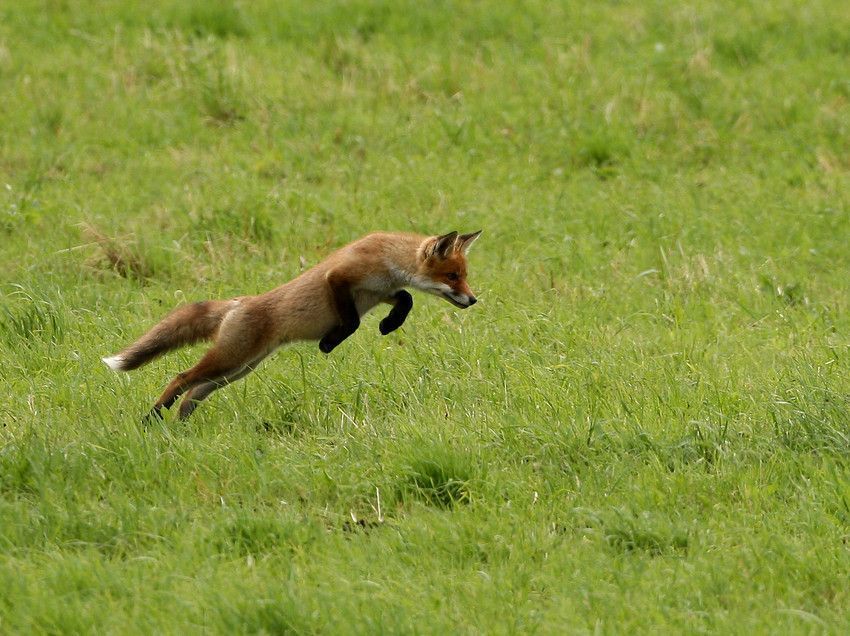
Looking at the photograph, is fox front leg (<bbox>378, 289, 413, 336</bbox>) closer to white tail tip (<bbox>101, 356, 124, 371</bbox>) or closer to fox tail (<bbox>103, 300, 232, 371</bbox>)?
fox tail (<bbox>103, 300, 232, 371</bbox>)

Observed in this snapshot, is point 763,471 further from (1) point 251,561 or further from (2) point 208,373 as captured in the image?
(2) point 208,373

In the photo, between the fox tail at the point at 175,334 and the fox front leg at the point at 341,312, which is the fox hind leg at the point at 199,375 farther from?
the fox front leg at the point at 341,312

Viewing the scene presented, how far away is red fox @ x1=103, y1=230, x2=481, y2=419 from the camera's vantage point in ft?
25.3

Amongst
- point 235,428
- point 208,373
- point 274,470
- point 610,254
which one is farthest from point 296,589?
point 610,254

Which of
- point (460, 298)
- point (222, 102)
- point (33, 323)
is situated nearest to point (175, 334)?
point (33, 323)

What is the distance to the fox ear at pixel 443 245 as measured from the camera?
780 centimetres

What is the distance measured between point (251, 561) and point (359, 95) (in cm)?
899

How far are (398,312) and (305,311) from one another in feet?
1.93

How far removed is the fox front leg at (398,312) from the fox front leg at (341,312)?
242 millimetres

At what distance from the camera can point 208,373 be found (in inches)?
304

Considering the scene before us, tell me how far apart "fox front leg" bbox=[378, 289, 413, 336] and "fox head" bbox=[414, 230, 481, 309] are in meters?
0.11

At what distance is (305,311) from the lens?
7.80m

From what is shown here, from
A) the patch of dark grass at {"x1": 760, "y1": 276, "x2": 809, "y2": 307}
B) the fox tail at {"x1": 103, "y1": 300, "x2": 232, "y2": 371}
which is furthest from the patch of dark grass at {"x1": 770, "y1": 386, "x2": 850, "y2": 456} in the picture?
the fox tail at {"x1": 103, "y1": 300, "x2": 232, "y2": 371}

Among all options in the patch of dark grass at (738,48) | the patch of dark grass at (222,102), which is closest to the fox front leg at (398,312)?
the patch of dark grass at (222,102)
